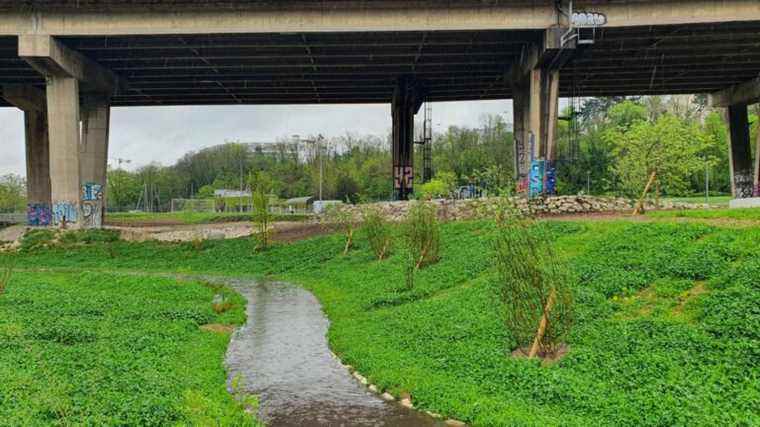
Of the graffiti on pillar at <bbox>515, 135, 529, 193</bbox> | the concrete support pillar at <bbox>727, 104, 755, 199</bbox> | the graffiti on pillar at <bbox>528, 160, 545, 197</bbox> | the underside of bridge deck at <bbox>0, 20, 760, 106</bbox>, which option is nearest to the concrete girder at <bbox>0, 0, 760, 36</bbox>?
the underside of bridge deck at <bbox>0, 20, 760, 106</bbox>

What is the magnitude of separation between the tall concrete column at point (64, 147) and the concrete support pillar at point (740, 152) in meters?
60.8

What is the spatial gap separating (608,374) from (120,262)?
118 ft

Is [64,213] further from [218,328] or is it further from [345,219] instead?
[218,328]

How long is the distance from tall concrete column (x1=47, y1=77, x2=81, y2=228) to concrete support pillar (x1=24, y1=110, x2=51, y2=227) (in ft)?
61.5

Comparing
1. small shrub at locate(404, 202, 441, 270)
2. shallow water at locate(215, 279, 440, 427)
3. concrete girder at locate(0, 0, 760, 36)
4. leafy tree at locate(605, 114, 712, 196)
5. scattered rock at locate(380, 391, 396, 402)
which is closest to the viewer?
shallow water at locate(215, 279, 440, 427)

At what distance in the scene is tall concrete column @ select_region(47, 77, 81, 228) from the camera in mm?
46031

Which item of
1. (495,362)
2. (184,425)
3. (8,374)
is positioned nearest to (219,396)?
(184,425)

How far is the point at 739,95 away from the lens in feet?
203

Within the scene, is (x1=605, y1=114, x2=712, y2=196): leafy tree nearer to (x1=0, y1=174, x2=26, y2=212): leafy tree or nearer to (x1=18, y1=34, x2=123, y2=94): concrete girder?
(x1=18, y1=34, x2=123, y2=94): concrete girder

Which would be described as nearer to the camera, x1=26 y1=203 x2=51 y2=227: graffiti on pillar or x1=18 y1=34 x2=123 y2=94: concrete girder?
x1=18 y1=34 x2=123 y2=94: concrete girder

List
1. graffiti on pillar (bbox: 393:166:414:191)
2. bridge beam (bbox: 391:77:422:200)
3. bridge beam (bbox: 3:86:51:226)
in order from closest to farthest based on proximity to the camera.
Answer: bridge beam (bbox: 391:77:422:200)
graffiti on pillar (bbox: 393:166:414:191)
bridge beam (bbox: 3:86:51:226)

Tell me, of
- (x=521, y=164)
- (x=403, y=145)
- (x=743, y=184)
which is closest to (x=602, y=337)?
(x=521, y=164)

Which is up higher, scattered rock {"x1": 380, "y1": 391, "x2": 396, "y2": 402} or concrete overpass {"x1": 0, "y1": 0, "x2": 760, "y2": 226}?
concrete overpass {"x1": 0, "y1": 0, "x2": 760, "y2": 226}

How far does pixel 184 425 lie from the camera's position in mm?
9742
